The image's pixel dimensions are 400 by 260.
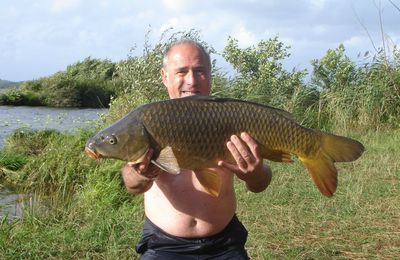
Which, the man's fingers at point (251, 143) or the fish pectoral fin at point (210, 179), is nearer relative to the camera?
the man's fingers at point (251, 143)

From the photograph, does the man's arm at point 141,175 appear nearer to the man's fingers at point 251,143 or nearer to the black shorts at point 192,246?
the black shorts at point 192,246

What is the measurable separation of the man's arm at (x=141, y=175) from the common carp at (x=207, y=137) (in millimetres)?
50

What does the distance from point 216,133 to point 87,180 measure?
6306 millimetres

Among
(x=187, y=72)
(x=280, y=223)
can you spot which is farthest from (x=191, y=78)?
(x=280, y=223)

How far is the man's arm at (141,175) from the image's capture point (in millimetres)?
2494

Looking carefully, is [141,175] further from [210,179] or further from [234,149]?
[234,149]

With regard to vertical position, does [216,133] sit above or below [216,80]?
below

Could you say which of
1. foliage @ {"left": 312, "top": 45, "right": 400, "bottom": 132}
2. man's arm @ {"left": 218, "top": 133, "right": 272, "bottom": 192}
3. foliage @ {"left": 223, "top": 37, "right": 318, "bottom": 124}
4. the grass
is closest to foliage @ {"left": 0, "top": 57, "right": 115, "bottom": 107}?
foliage @ {"left": 223, "top": 37, "right": 318, "bottom": 124}

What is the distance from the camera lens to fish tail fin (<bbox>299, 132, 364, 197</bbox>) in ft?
8.78

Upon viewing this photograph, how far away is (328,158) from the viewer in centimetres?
269

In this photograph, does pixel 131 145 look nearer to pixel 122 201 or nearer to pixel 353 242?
pixel 353 242

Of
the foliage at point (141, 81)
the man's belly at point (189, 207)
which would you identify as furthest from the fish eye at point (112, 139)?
the foliage at point (141, 81)

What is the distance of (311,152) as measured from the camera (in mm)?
2691

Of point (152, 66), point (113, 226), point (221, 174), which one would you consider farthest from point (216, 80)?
point (221, 174)
